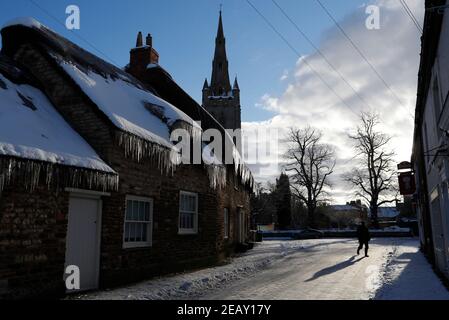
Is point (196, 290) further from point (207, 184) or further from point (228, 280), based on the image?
point (207, 184)

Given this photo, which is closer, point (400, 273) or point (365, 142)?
point (400, 273)

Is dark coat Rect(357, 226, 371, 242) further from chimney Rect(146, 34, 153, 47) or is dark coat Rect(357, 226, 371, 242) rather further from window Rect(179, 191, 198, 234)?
chimney Rect(146, 34, 153, 47)

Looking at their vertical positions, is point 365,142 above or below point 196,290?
above

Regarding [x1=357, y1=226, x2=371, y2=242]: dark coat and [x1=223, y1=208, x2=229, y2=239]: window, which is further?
[x1=357, y1=226, x2=371, y2=242]: dark coat

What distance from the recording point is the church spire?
71.5 m

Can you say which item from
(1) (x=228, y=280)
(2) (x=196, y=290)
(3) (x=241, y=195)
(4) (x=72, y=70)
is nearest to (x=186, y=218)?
(1) (x=228, y=280)

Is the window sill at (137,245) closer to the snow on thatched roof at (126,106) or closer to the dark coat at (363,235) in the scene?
the snow on thatched roof at (126,106)

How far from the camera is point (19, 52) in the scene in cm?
1145

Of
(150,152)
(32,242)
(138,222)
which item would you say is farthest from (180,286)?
(150,152)

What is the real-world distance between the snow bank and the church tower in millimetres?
56271

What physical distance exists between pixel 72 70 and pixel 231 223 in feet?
34.8

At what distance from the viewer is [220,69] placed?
237 ft

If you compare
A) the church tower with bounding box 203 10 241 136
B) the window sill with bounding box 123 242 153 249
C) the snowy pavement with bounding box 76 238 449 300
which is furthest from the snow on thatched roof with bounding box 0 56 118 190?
the church tower with bounding box 203 10 241 136
